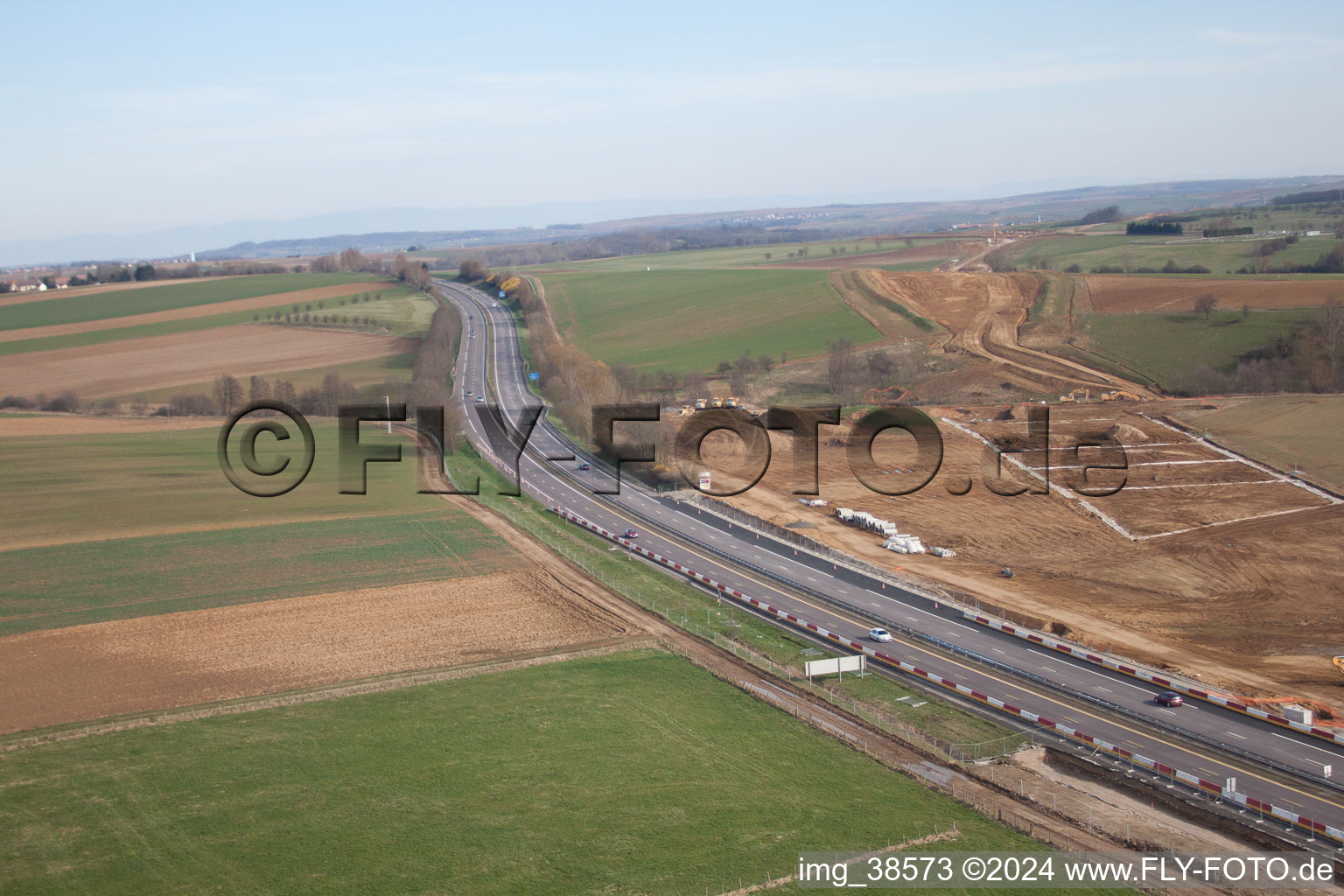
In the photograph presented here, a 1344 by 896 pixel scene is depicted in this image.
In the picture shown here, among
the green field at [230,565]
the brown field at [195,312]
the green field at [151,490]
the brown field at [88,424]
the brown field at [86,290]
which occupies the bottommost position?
the green field at [230,565]

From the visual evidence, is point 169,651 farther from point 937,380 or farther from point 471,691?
point 937,380

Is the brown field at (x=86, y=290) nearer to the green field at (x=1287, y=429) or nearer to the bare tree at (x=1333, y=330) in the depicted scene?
the green field at (x=1287, y=429)

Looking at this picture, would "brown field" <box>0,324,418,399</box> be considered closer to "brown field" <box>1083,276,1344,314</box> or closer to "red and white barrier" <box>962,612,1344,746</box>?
"brown field" <box>1083,276,1344,314</box>

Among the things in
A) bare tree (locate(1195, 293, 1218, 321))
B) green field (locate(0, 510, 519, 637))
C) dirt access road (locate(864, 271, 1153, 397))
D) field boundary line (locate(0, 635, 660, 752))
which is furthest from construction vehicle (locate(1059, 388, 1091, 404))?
field boundary line (locate(0, 635, 660, 752))

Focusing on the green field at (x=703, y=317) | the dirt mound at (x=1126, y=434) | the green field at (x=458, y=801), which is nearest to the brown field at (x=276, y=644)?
the green field at (x=458, y=801)

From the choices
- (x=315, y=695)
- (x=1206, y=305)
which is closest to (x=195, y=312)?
(x=315, y=695)

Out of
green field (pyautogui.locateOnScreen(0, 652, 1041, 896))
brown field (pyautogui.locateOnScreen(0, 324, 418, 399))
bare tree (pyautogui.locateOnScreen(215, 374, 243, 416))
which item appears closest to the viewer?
green field (pyautogui.locateOnScreen(0, 652, 1041, 896))

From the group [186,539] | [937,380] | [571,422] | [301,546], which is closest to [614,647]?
[301,546]
